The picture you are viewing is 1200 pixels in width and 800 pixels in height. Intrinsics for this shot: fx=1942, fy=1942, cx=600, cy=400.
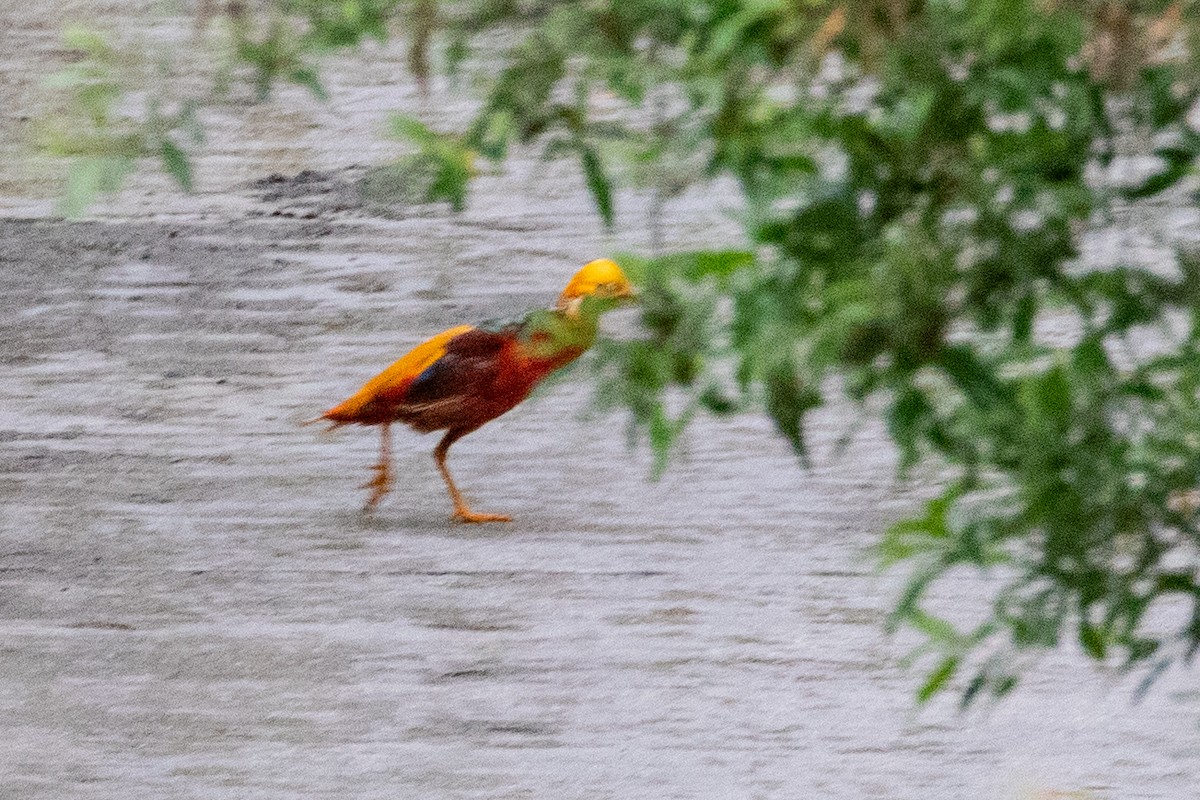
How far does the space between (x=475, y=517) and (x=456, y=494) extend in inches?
2.1

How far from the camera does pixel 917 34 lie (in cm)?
104

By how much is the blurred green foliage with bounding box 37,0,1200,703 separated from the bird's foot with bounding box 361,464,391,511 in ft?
7.41

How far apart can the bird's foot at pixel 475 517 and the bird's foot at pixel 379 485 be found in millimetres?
136

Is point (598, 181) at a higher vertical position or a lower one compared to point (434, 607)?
higher

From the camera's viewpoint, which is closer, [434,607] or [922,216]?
[922,216]

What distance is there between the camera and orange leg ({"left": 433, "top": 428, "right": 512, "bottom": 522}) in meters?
3.41

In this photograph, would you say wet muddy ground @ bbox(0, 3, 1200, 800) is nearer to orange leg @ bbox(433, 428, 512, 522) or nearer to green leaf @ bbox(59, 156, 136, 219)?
orange leg @ bbox(433, 428, 512, 522)

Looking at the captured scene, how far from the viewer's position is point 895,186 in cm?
107

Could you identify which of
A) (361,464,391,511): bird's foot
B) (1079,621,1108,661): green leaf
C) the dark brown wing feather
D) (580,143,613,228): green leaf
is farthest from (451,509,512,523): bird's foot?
(580,143,613,228): green leaf

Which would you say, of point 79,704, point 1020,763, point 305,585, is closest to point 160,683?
point 79,704

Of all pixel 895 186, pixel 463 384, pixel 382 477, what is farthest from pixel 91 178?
pixel 382 477

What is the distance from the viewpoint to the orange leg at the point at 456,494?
3.41m

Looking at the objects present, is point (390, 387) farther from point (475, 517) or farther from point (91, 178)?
point (91, 178)

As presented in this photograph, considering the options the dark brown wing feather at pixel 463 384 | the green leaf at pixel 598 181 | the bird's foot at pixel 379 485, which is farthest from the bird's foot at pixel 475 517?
the green leaf at pixel 598 181
